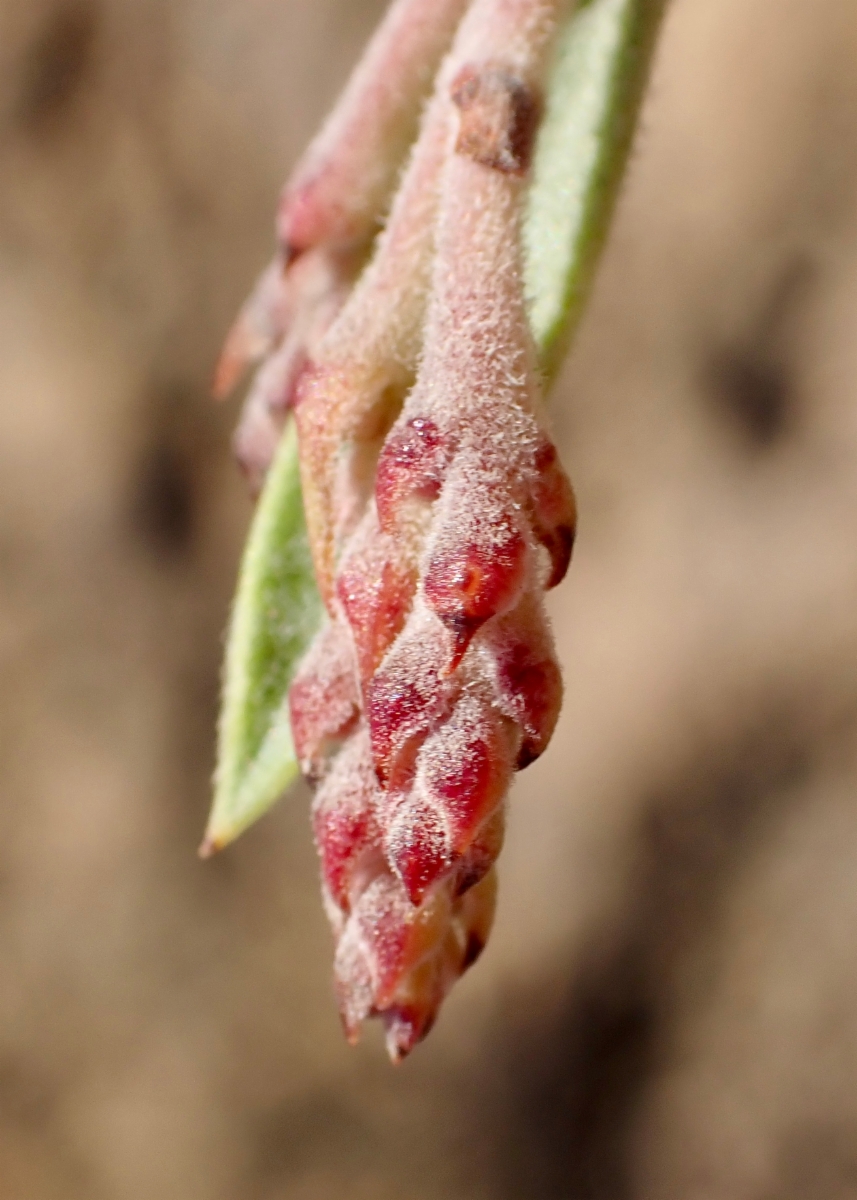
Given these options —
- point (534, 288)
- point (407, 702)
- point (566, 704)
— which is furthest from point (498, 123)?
point (566, 704)

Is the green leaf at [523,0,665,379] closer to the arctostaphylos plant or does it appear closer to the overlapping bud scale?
the arctostaphylos plant

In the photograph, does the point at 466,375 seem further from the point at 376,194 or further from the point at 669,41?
the point at 669,41

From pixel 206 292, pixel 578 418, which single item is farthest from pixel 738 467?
pixel 206 292

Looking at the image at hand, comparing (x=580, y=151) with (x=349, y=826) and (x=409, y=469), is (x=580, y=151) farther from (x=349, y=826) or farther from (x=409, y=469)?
(x=349, y=826)

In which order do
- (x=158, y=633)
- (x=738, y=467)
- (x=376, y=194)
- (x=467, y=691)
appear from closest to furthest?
(x=467, y=691), (x=376, y=194), (x=738, y=467), (x=158, y=633)

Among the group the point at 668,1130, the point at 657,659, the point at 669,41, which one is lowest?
the point at 668,1130

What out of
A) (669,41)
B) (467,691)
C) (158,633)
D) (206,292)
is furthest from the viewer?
(158,633)

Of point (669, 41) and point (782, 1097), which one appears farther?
point (782, 1097)

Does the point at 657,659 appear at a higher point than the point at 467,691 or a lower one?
lower
